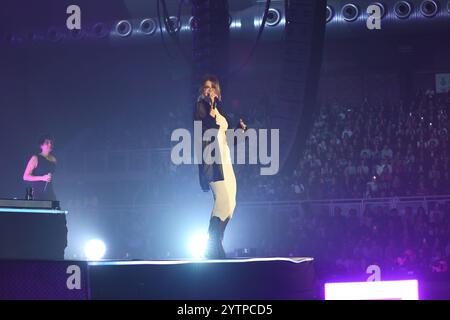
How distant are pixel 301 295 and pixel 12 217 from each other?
8.68 ft

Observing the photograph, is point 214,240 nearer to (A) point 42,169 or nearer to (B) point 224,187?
(B) point 224,187

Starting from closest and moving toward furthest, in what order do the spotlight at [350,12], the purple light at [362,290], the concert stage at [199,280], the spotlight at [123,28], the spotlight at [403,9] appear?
1. the concert stage at [199,280]
2. the purple light at [362,290]
3. the spotlight at [403,9]
4. the spotlight at [350,12]
5. the spotlight at [123,28]

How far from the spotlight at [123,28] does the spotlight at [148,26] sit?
0.86 ft

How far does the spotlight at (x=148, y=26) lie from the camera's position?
562 inches

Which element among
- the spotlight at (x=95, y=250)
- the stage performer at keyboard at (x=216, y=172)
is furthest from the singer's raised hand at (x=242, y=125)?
the spotlight at (x=95, y=250)

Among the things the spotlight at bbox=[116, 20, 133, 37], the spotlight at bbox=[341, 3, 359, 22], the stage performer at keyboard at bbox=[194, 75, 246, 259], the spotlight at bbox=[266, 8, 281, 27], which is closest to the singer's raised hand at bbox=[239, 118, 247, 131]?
the stage performer at keyboard at bbox=[194, 75, 246, 259]

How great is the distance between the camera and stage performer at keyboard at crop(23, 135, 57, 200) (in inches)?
301

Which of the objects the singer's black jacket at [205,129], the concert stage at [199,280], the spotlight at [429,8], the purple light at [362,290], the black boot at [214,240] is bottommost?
the purple light at [362,290]

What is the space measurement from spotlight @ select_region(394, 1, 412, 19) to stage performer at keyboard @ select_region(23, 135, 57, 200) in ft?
27.9

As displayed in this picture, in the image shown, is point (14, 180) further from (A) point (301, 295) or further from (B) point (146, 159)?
(A) point (301, 295)

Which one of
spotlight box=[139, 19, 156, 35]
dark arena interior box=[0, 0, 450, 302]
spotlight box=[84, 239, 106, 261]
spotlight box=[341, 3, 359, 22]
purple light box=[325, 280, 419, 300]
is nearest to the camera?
purple light box=[325, 280, 419, 300]

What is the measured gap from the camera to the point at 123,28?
47.3 feet

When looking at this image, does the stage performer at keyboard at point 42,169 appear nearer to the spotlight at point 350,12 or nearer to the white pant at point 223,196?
the white pant at point 223,196

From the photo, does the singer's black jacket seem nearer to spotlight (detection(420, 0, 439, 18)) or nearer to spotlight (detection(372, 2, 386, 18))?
spotlight (detection(372, 2, 386, 18))
